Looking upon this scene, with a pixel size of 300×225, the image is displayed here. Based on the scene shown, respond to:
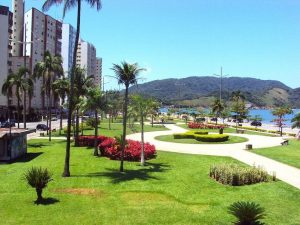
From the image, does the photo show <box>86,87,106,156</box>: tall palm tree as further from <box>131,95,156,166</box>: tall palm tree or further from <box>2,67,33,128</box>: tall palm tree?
<box>2,67,33,128</box>: tall palm tree

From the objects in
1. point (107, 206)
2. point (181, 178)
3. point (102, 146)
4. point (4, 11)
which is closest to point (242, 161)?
point (181, 178)

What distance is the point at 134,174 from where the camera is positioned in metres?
25.8

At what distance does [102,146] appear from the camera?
34.4m

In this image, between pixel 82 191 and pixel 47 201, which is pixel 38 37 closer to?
pixel 82 191

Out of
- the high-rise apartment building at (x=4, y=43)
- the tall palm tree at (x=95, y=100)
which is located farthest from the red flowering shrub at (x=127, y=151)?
the high-rise apartment building at (x=4, y=43)

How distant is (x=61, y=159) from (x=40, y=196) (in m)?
13.7

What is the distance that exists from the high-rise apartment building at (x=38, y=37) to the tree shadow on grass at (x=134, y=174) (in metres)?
103

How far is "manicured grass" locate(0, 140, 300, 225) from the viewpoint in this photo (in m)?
16.5

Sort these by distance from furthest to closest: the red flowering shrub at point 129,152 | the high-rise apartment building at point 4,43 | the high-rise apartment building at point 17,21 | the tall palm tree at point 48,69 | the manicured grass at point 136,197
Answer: the high-rise apartment building at point 17,21
the high-rise apartment building at point 4,43
the tall palm tree at point 48,69
the red flowering shrub at point 129,152
the manicured grass at point 136,197

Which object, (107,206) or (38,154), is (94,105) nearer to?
(38,154)

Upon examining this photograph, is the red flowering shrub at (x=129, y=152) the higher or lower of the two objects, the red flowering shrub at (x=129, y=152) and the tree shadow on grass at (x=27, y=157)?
the higher

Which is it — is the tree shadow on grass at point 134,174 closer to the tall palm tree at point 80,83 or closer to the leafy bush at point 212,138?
the tall palm tree at point 80,83

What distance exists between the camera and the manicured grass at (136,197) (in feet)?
54.0

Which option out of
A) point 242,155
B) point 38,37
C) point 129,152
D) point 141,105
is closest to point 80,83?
point 129,152
